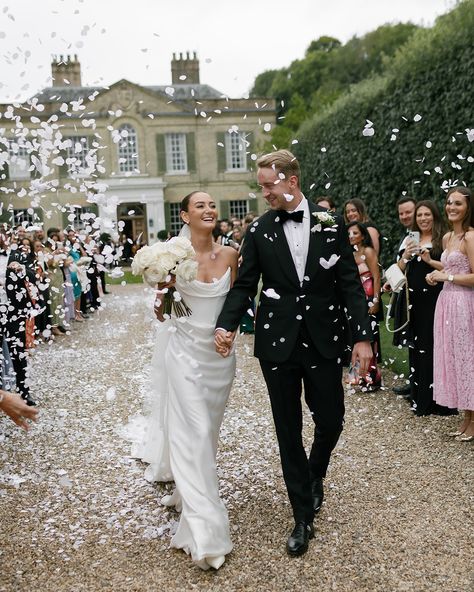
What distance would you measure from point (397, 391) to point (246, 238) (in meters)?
3.96

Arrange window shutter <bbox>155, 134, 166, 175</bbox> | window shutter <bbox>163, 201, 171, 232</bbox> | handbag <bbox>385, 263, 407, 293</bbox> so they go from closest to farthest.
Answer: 1. handbag <bbox>385, 263, 407, 293</bbox>
2. window shutter <bbox>155, 134, 166, 175</bbox>
3. window shutter <bbox>163, 201, 171, 232</bbox>

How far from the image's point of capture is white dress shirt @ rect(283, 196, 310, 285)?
3965 mm

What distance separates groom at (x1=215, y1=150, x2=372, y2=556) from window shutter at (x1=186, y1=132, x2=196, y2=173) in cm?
3370

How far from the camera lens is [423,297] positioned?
262 inches

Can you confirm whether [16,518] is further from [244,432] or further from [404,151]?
[404,151]

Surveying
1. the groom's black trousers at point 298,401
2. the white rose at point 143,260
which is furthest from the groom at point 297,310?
the white rose at point 143,260

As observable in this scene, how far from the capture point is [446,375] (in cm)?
596

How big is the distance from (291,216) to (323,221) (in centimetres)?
20

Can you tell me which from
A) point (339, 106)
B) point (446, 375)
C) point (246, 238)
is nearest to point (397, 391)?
point (446, 375)

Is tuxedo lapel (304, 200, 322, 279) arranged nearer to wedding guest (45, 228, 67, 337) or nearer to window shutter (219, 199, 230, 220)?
wedding guest (45, 228, 67, 337)

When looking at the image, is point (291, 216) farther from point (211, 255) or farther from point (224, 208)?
point (224, 208)

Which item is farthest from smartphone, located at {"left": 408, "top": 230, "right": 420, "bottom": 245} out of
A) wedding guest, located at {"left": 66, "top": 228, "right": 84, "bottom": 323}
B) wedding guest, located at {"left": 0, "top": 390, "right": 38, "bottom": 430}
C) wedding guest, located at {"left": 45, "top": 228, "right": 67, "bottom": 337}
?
wedding guest, located at {"left": 66, "top": 228, "right": 84, "bottom": 323}

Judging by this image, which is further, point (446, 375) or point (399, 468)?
point (446, 375)

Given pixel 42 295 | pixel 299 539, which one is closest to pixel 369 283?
pixel 299 539
